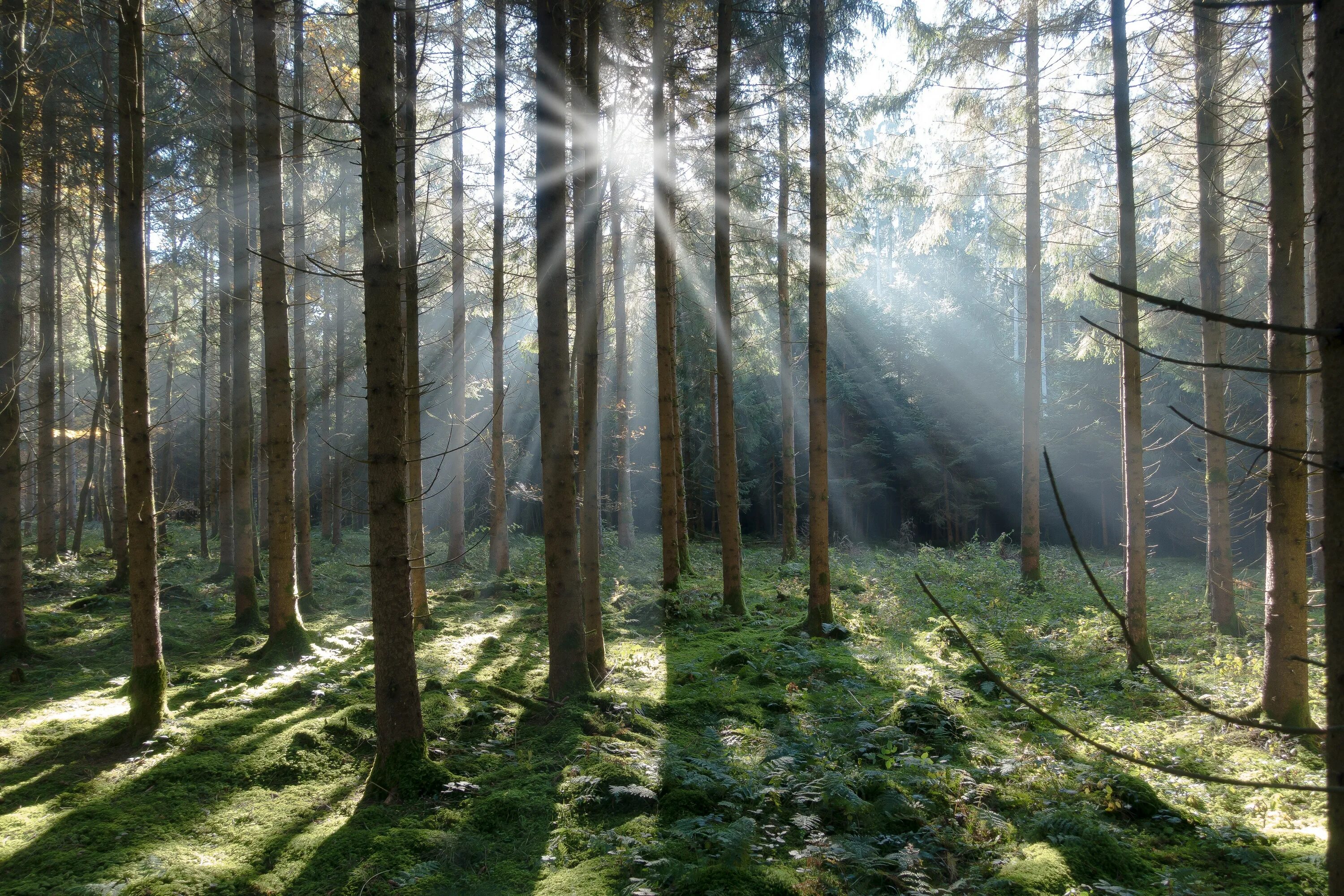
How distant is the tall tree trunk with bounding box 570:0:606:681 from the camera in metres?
7.45

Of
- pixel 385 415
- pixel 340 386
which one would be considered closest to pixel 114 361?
pixel 340 386

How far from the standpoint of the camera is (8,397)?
7605 millimetres

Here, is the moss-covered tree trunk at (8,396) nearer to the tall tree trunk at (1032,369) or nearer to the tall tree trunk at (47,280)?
the tall tree trunk at (47,280)

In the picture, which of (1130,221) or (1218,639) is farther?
(1218,639)

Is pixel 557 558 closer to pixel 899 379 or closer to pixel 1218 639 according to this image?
pixel 1218 639

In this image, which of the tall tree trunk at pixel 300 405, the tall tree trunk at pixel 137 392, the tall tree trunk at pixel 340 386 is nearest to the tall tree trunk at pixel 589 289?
the tall tree trunk at pixel 137 392

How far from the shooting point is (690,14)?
36.2 feet

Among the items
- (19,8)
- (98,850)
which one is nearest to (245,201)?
→ (19,8)

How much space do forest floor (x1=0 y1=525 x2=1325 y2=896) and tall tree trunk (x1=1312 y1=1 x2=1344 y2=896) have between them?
7.58 ft

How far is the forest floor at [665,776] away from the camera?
381cm

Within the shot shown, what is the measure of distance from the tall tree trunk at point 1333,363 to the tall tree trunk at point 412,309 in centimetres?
757

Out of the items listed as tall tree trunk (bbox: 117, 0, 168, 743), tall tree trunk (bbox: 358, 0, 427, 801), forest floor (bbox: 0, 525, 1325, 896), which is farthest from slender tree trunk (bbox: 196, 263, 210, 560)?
A: tall tree trunk (bbox: 358, 0, 427, 801)

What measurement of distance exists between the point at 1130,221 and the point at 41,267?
15346 millimetres

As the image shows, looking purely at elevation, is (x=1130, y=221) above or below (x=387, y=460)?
above
